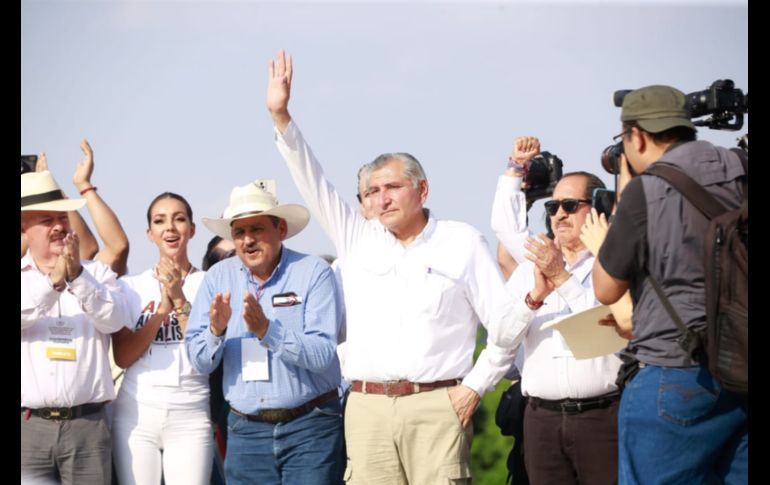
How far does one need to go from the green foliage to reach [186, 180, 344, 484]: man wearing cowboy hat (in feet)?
6.05

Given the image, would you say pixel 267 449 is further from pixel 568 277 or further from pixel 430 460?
pixel 568 277

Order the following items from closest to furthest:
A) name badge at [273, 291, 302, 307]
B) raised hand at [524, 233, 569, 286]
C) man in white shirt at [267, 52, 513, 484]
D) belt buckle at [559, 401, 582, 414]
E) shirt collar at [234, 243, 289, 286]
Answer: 1. raised hand at [524, 233, 569, 286]
2. belt buckle at [559, 401, 582, 414]
3. man in white shirt at [267, 52, 513, 484]
4. name badge at [273, 291, 302, 307]
5. shirt collar at [234, 243, 289, 286]

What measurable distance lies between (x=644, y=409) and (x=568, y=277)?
120cm

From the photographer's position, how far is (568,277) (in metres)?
4.93

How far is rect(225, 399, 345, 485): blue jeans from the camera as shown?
5.31m

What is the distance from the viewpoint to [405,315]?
17.3 ft

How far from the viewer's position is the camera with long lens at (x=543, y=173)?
585 centimetres

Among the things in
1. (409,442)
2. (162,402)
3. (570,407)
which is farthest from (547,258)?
(162,402)

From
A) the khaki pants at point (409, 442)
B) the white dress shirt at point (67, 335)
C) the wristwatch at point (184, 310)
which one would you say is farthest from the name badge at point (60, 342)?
the khaki pants at point (409, 442)

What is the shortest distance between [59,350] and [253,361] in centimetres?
102

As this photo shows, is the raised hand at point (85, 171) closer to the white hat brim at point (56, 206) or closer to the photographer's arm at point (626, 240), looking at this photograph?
the white hat brim at point (56, 206)

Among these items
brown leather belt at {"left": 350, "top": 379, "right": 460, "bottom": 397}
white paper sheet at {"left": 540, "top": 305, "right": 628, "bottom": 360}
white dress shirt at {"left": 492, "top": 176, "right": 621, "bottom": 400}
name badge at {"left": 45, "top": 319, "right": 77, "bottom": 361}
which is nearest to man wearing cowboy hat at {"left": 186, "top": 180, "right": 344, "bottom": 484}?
brown leather belt at {"left": 350, "top": 379, "right": 460, "bottom": 397}

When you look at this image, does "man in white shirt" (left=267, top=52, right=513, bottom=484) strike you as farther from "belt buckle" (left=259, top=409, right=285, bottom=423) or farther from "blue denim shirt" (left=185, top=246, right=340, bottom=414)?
"belt buckle" (left=259, top=409, right=285, bottom=423)
